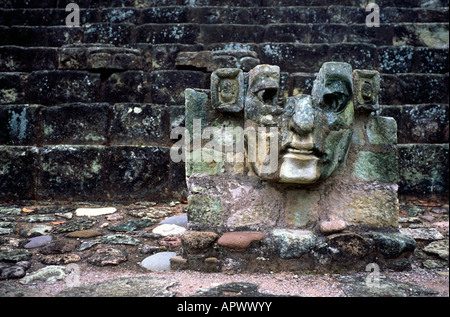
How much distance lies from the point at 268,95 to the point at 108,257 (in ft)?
4.36

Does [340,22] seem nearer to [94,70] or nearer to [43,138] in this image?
[94,70]

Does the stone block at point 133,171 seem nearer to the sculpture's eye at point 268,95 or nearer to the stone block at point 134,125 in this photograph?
the stone block at point 134,125

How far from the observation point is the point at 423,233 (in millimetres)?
2732

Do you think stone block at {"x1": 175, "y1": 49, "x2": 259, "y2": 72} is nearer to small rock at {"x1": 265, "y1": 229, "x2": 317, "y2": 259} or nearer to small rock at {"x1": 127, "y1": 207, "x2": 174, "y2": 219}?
small rock at {"x1": 127, "y1": 207, "x2": 174, "y2": 219}

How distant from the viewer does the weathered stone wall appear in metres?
3.48

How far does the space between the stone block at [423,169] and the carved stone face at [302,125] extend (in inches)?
63.4

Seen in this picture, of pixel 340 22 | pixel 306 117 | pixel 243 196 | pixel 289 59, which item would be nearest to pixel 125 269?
pixel 243 196

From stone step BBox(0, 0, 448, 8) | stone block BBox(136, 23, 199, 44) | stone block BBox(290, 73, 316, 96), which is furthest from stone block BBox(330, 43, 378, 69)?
stone block BBox(136, 23, 199, 44)

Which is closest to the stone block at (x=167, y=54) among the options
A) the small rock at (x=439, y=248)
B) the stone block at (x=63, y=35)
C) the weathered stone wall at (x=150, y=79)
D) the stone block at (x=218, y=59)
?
the weathered stone wall at (x=150, y=79)

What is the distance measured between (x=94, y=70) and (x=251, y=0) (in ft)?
8.24

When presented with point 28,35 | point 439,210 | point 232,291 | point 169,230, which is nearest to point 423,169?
point 439,210

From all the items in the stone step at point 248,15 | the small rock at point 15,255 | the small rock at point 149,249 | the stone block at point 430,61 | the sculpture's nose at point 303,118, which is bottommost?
the small rock at point 149,249

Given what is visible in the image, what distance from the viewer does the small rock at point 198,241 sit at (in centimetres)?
209

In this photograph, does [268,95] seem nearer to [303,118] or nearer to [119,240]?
[303,118]
